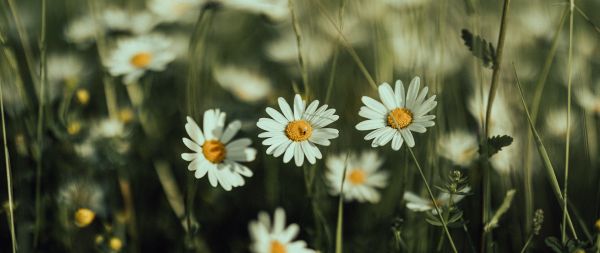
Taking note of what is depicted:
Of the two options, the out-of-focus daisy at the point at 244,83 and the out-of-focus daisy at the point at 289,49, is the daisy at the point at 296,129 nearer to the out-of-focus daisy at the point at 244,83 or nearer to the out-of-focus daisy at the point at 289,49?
the out-of-focus daisy at the point at 244,83

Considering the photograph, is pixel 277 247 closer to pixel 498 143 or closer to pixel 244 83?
pixel 498 143

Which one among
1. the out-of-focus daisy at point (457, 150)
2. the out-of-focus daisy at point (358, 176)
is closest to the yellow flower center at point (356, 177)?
the out-of-focus daisy at point (358, 176)

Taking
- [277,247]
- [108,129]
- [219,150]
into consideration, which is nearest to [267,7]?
[108,129]

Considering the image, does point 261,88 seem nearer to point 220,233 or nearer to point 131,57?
point 131,57

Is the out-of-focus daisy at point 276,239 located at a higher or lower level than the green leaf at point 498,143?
lower

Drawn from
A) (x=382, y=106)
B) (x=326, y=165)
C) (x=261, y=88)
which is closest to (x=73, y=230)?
(x=326, y=165)

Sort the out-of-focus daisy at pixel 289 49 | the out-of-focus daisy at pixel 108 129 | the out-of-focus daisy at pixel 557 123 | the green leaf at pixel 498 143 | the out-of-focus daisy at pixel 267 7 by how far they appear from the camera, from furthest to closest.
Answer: the out-of-focus daisy at pixel 289 49, the out-of-focus daisy at pixel 267 7, the out-of-focus daisy at pixel 557 123, the out-of-focus daisy at pixel 108 129, the green leaf at pixel 498 143
